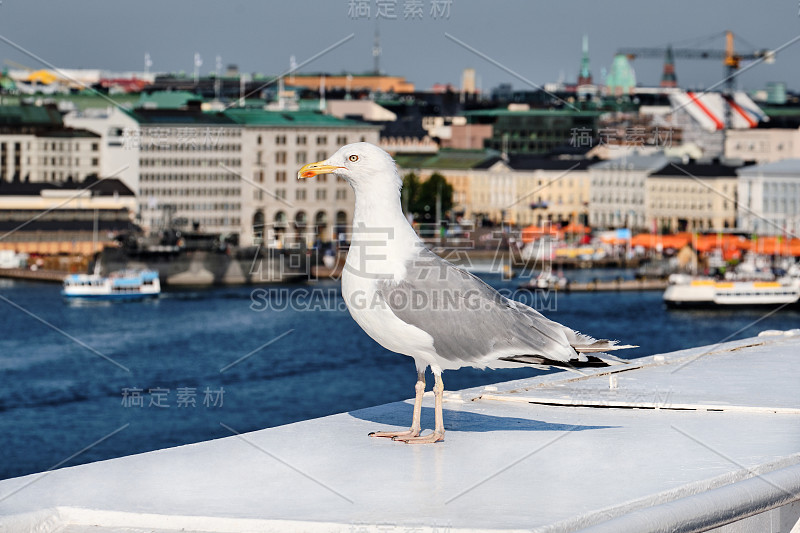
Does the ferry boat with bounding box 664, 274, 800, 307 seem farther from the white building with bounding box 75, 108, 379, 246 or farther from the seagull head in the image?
the seagull head

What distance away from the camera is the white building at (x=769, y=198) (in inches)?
1545

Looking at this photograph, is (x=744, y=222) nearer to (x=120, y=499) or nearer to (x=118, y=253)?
(x=118, y=253)

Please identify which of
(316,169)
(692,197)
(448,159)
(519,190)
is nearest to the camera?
(316,169)

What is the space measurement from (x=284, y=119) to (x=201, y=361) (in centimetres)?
2335

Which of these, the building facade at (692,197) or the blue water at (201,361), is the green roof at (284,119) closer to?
the building facade at (692,197)

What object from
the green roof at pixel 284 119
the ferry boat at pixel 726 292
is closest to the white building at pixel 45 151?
the green roof at pixel 284 119

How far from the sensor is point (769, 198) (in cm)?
4006

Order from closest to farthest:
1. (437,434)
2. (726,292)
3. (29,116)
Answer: (437,434) → (726,292) → (29,116)

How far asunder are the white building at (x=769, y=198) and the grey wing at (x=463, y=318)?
36.7 m

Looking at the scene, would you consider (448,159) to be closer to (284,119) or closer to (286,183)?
(284,119)

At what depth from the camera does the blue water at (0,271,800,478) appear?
13047mm

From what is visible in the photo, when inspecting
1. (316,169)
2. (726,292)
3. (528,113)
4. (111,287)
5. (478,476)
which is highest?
(528,113)

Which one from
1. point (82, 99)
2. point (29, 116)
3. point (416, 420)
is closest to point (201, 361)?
point (416, 420)

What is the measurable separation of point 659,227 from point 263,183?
9.55 m
